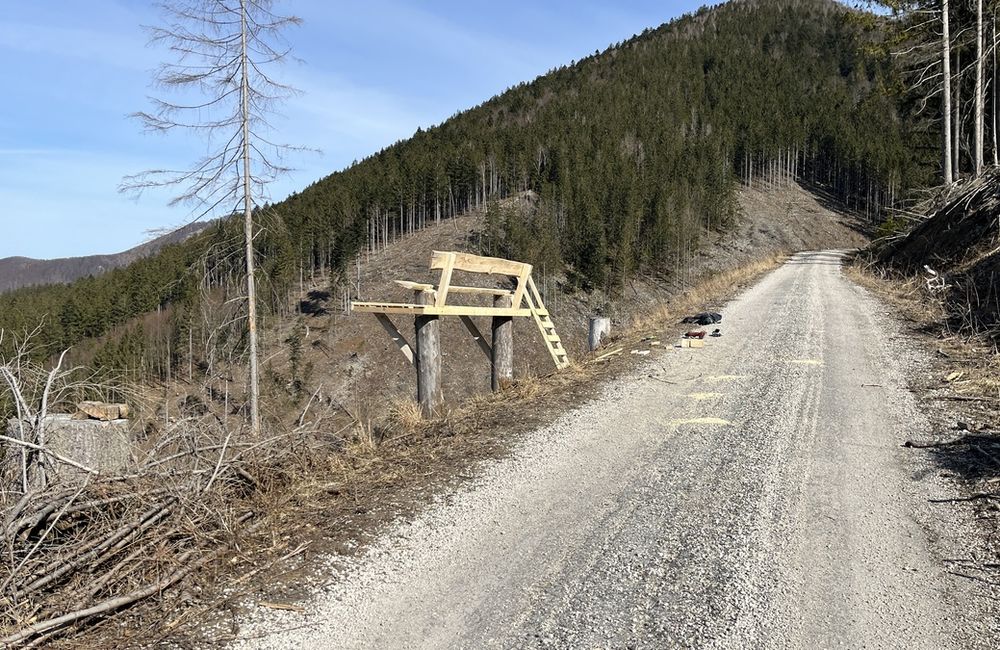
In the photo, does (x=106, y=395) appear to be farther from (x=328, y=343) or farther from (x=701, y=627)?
(x=328, y=343)

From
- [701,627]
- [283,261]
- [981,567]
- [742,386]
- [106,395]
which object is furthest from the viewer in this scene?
[283,261]

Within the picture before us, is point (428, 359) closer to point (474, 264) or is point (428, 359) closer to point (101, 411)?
point (474, 264)

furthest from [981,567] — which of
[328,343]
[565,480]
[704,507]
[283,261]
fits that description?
[283,261]

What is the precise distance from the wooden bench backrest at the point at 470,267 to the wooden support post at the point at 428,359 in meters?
0.39

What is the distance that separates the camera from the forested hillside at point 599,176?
67750 mm

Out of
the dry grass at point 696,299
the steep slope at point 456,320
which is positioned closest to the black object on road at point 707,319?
the dry grass at point 696,299

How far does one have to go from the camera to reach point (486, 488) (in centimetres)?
522

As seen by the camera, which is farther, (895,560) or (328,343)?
(328,343)

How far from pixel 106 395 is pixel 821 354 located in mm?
9515

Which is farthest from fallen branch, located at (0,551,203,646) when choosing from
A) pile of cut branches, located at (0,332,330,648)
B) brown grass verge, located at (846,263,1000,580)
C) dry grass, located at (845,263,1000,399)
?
dry grass, located at (845,263,1000,399)

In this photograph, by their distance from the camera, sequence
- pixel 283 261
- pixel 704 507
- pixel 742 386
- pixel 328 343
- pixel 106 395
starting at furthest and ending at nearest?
pixel 283 261, pixel 328 343, pixel 742 386, pixel 106 395, pixel 704 507

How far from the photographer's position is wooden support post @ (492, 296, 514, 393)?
9.70 m

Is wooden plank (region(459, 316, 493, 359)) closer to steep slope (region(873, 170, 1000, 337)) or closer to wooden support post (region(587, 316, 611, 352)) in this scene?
wooden support post (region(587, 316, 611, 352))

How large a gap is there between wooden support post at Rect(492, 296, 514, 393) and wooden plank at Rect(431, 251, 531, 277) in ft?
1.69
